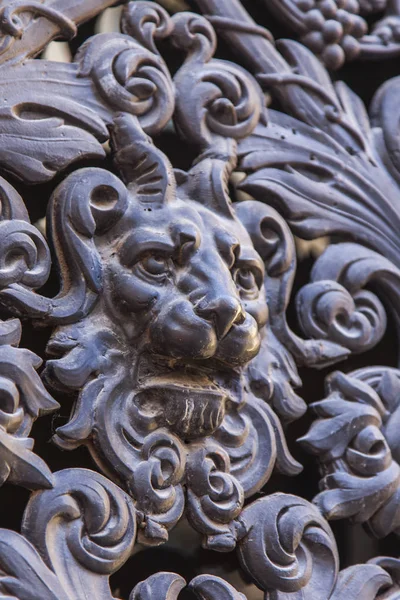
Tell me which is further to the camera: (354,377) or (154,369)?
(354,377)

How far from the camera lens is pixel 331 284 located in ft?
3.34

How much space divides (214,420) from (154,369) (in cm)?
6

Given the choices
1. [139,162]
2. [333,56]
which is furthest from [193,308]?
[333,56]

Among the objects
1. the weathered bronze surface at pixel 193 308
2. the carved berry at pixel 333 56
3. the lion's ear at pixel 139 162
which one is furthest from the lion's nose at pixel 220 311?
the carved berry at pixel 333 56

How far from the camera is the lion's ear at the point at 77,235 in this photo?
0.89 metres

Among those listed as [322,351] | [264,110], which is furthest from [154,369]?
[264,110]

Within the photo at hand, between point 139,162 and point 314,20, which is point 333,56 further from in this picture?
point 139,162

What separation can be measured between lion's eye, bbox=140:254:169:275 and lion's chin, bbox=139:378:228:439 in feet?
0.28

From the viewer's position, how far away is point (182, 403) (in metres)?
0.89

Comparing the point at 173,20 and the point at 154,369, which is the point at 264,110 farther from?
the point at 154,369

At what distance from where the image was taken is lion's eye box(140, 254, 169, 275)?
0.89 m

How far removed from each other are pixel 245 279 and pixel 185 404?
0.42 ft

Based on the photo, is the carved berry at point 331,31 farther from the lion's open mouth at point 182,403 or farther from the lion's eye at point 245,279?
the lion's open mouth at point 182,403

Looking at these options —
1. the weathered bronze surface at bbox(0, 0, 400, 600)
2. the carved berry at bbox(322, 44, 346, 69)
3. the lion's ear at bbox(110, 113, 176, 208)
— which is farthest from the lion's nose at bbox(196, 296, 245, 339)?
the carved berry at bbox(322, 44, 346, 69)
